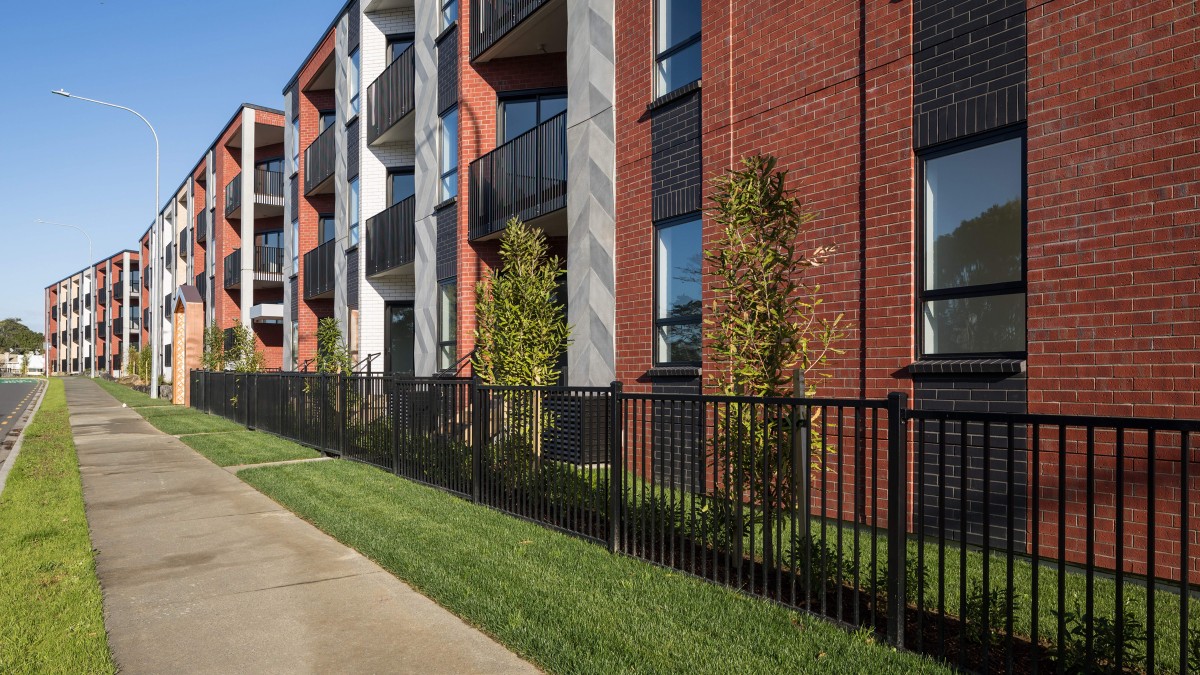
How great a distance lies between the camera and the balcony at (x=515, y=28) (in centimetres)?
Result: 1384

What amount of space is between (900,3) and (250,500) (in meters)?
8.31

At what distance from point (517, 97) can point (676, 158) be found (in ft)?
22.5

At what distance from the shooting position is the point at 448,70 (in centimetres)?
1692

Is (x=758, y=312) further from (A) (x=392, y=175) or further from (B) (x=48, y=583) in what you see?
(A) (x=392, y=175)

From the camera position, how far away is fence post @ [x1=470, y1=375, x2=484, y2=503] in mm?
9102

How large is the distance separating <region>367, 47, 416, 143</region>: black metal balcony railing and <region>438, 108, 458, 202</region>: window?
6.61 feet

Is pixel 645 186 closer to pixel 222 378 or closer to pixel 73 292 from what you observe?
pixel 222 378

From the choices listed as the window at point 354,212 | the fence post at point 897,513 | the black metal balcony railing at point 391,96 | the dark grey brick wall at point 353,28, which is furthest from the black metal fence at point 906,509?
the dark grey brick wall at point 353,28

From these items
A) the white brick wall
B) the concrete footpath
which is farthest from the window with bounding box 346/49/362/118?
the concrete footpath

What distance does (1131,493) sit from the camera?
5762 mm

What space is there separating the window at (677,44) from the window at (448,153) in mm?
7043

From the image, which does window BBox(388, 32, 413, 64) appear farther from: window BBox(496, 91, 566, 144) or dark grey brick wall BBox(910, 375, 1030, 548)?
dark grey brick wall BBox(910, 375, 1030, 548)

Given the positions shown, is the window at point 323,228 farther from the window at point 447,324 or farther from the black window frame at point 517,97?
the black window frame at point 517,97

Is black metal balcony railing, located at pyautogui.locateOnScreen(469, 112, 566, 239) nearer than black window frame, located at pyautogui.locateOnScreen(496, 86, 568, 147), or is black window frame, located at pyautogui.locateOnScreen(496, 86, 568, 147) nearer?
black metal balcony railing, located at pyautogui.locateOnScreen(469, 112, 566, 239)
